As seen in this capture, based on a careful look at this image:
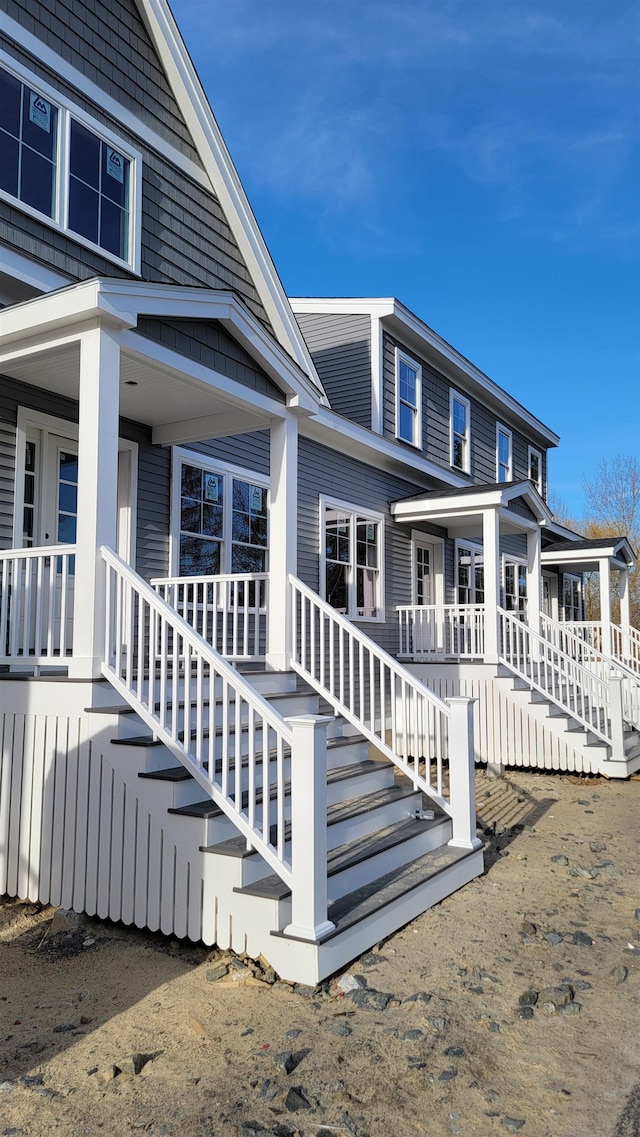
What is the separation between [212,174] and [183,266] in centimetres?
123

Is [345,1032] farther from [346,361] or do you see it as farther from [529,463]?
[529,463]

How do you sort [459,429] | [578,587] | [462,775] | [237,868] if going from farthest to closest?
[578,587] < [459,429] < [462,775] < [237,868]

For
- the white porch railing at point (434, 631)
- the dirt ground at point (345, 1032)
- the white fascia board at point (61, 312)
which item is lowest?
the dirt ground at point (345, 1032)

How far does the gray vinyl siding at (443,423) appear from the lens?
1266cm

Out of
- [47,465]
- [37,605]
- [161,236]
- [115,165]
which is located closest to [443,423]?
[161,236]

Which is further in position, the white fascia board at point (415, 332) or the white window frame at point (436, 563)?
the white window frame at point (436, 563)

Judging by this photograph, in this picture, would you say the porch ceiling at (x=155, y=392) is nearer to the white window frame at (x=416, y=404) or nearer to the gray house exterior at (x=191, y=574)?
the gray house exterior at (x=191, y=574)

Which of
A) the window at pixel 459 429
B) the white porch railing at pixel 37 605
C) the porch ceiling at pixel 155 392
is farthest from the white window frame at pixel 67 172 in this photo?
the window at pixel 459 429

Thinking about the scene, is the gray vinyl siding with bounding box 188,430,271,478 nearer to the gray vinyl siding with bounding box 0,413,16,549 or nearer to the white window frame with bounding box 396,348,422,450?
the gray vinyl siding with bounding box 0,413,16,549

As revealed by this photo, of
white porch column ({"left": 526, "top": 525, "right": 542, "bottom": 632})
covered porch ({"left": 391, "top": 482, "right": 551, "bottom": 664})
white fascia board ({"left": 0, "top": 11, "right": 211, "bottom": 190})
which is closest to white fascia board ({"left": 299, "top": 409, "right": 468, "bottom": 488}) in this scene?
covered porch ({"left": 391, "top": 482, "right": 551, "bottom": 664})

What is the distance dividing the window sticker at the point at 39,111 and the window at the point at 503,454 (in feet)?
40.2

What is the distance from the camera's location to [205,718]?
220 inches

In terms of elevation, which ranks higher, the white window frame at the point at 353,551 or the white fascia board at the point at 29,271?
the white fascia board at the point at 29,271

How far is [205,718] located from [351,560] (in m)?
5.93
